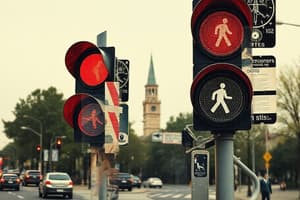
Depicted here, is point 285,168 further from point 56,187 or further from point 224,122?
point 224,122

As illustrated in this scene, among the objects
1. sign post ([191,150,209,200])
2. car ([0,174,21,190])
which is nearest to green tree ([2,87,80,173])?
car ([0,174,21,190])

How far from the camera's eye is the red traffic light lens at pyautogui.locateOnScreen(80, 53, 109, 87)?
275 inches

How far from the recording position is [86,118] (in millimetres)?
7168

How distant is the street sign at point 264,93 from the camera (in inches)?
220

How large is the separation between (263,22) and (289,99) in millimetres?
36959

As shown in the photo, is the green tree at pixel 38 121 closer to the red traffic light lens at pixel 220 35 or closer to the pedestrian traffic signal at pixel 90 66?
the pedestrian traffic signal at pixel 90 66

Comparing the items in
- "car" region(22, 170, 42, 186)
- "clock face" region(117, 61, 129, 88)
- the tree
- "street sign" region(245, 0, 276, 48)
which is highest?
the tree

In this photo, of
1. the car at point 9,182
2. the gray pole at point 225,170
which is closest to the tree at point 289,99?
the car at point 9,182

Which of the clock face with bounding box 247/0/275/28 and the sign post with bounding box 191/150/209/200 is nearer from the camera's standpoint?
the clock face with bounding box 247/0/275/28

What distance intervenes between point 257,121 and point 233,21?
3.76 feet

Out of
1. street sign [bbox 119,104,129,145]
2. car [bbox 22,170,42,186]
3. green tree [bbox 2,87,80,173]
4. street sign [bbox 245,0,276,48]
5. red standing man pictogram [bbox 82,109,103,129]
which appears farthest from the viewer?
green tree [bbox 2,87,80,173]

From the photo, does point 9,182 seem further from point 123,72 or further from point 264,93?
point 264,93

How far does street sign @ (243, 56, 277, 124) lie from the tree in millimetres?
36683

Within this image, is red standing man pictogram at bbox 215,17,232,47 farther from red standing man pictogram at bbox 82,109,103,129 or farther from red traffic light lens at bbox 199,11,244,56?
red standing man pictogram at bbox 82,109,103,129
